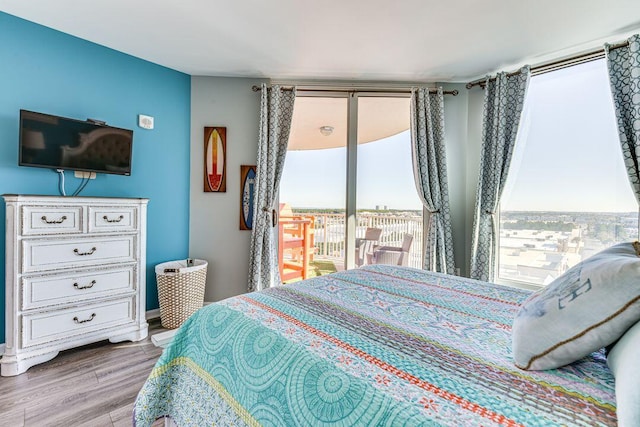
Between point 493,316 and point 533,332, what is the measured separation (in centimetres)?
41

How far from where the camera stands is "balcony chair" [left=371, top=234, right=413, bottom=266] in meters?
3.39

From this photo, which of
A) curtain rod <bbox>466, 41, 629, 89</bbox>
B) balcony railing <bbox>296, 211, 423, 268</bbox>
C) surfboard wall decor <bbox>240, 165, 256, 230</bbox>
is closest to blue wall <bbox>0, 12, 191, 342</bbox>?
surfboard wall decor <bbox>240, 165, 256, 230</bbox>

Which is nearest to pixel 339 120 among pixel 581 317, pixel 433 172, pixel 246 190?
pixel 433 172

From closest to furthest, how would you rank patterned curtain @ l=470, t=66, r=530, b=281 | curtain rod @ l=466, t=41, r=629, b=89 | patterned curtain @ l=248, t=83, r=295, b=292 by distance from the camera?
curtain rod @ l=466, t=41, r=629, b=89 < patterned curtain @ l=470, t=66, r=530, b=281 < patterned curtain @ l=248, t=83, r=295, b=292

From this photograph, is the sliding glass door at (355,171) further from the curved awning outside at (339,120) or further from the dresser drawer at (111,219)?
the dresser drawer at (111,219)

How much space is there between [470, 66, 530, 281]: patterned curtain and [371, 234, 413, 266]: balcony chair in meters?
0.69

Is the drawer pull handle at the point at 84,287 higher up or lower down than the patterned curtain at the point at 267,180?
lower down

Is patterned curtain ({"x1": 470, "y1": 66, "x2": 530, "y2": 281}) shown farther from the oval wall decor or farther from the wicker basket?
the wicker basket

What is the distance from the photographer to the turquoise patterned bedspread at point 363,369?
2.01ft

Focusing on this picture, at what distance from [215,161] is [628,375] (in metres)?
3.27

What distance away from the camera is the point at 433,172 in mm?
3123

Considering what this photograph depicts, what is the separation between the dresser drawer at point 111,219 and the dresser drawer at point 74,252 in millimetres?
73

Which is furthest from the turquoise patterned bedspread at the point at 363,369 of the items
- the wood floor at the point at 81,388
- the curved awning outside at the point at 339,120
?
the curved awning outside at the point at 339,120

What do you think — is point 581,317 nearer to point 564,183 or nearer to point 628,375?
point 628,375
